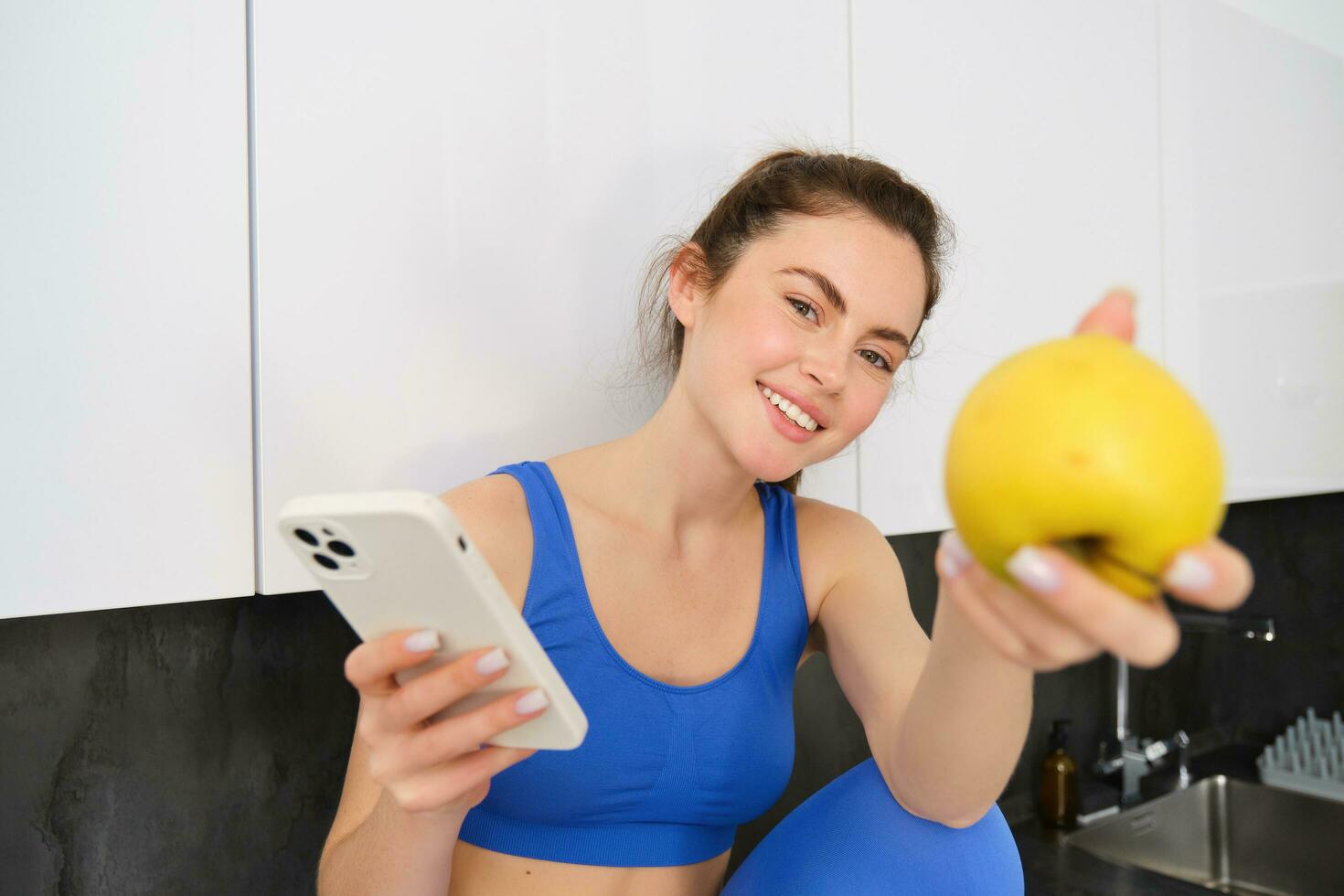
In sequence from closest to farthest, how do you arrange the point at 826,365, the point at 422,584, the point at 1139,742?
the point at 422,584
the point at 826,365
the point at 1139,742

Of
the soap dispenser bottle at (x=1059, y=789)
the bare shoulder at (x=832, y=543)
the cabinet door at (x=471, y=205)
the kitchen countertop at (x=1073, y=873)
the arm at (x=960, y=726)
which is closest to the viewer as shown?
the arm at (x=960, y=726)

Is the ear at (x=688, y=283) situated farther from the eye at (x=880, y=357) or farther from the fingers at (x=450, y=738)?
the fingers at (x=450, y=738)

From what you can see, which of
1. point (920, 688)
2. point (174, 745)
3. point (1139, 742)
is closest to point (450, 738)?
point (920, 688)

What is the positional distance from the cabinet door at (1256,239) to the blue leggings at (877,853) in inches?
35.8

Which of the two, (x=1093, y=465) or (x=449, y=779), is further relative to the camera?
(x=449, y=779)

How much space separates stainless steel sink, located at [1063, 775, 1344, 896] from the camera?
188cm

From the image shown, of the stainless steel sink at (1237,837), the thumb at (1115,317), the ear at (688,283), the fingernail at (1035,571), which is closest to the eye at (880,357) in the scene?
the ear at (688,283)

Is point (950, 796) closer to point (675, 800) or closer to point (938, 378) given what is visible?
point (675, 800)

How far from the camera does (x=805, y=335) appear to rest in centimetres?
89

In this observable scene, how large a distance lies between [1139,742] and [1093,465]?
188 cm

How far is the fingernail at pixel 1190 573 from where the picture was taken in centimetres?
36

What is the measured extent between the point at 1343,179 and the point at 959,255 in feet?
3.59

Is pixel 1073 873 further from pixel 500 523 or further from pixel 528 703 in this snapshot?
A: pixel 528 703

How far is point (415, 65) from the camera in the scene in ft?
2.75
